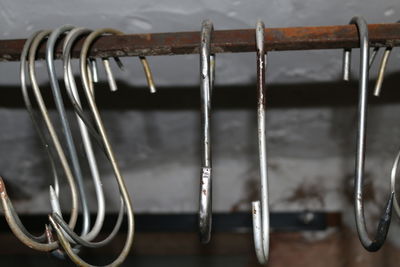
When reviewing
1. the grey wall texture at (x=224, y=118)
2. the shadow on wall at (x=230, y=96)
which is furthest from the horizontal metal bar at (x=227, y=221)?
the shadow on wall at (x=230, y=96)

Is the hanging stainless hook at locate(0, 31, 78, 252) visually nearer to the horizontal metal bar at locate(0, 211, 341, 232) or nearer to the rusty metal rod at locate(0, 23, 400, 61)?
the rusty metal rod at locate(0, 23, 400, 61)

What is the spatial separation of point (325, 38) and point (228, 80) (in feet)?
1.41

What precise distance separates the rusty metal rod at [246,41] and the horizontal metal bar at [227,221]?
84cm

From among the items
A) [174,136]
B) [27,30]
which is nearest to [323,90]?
[174,136]

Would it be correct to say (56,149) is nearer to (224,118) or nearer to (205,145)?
(205,145)

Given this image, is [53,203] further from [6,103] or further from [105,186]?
[105,186]

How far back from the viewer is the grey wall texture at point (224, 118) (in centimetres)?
82

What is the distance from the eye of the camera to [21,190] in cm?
141

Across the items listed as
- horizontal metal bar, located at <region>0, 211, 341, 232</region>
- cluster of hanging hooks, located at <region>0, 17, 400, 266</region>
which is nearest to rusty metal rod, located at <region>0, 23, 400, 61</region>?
cluster of hanging hooks, located at <region>0, 17, 400, 266</region>

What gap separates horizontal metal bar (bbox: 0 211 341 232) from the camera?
1.38m

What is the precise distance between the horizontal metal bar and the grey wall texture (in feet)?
0.07

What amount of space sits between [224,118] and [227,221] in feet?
1.23

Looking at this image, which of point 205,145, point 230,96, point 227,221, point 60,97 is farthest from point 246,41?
point 227,221

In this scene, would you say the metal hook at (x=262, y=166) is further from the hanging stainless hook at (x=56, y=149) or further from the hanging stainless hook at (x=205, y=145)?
the hanging stainless hook at (x=56, y=149)
